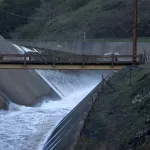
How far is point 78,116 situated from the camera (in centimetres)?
3562

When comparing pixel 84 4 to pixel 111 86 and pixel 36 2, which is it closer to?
pixel 36 2

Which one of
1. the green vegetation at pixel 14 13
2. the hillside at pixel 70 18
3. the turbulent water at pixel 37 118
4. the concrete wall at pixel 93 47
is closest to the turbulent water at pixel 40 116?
the turbulent water at pixel 37 118

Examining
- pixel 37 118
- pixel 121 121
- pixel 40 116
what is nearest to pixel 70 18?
pixel 40 116

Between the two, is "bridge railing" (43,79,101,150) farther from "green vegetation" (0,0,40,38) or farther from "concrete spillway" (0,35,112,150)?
"green vegetation" (0,0,40,38)

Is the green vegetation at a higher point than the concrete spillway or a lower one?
higher

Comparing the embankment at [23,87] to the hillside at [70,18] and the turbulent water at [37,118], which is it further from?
the hillside at [70,18]

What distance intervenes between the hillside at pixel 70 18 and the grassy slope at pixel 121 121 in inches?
2028

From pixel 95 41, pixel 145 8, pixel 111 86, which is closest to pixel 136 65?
pixel 111 86

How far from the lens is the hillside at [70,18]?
89.4 m

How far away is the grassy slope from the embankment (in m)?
11.8

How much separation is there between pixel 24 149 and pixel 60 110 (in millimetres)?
13898

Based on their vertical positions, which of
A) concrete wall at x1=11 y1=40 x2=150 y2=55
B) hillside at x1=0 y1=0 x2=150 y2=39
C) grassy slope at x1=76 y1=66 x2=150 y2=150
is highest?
hillside at x1=0 y1=0 x2=150 y2=39

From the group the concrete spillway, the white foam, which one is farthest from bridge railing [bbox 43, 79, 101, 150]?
the white foam

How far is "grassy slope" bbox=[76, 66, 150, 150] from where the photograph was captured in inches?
967
